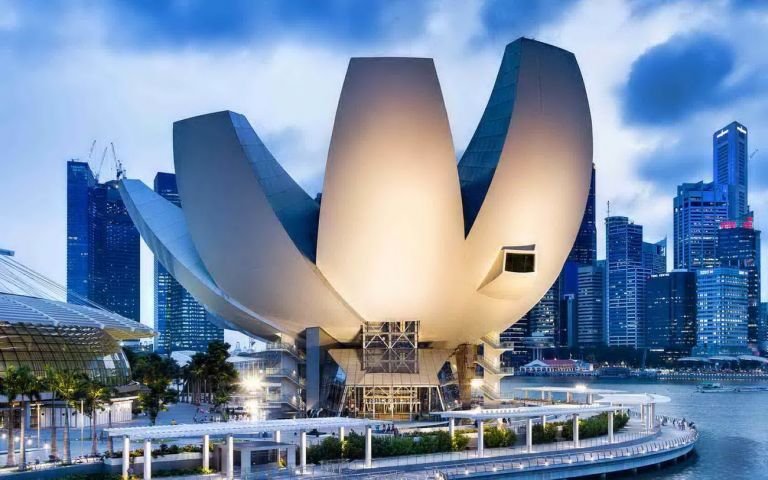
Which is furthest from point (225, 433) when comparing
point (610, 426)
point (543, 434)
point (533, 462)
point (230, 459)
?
point (610, 426)

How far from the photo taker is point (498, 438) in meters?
40.1

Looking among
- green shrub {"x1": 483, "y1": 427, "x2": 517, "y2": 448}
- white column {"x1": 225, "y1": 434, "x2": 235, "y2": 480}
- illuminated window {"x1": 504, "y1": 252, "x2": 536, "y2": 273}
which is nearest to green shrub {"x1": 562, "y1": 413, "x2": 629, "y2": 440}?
green shrub {"x1": 483, "y1": 427, "x2": 517, "y2": 448}

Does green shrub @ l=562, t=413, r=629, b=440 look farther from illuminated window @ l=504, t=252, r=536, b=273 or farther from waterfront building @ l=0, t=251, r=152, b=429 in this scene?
waterfront building @ l=0, t=251, r=152, b=429

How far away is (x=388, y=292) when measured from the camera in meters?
48.4

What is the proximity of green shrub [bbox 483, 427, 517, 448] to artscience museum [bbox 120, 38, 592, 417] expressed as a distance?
404 inches

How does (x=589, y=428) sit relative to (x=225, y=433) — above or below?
below

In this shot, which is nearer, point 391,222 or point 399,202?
point 399,202

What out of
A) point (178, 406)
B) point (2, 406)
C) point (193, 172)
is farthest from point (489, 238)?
point (178, 406)

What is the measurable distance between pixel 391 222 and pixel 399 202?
1.24m

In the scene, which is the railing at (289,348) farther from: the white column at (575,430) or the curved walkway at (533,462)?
the white column at (575,430)

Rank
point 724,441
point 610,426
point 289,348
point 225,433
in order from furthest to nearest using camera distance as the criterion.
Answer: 1. point 724,441
2. point 289,348
3. point 610,426
4. point 225,433

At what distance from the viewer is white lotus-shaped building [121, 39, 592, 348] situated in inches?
1687

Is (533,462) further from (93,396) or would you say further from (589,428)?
(93,396)

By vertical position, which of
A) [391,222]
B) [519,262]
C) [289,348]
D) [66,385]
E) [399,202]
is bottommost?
[66,385]
